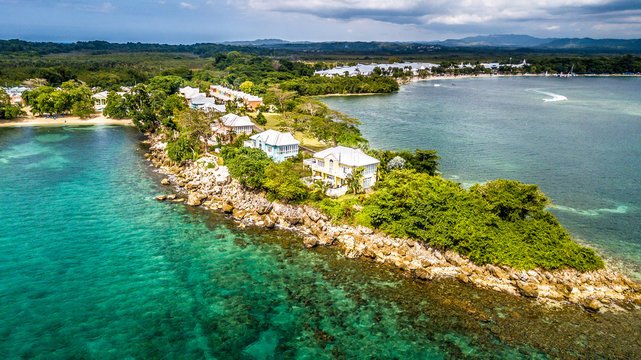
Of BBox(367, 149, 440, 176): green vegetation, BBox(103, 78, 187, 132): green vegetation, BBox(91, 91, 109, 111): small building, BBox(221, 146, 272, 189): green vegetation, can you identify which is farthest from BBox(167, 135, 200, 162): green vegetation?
BBox(91, 91, 109, 111): small building

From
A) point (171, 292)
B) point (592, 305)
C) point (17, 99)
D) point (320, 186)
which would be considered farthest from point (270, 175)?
point (17, 99)

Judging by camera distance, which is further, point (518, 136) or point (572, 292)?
point (518, 136)

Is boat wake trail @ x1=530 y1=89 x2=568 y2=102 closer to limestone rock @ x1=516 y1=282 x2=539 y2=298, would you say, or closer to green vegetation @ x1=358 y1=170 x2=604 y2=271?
green vegetation @ x1=358 y1=170 x2=604 y2=271

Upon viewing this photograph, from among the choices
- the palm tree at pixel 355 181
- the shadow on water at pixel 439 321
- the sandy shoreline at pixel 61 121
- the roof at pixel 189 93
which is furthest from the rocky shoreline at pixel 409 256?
the sandy shoreline at pixel 61 121

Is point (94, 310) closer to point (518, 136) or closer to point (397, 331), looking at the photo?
point (397, 331)

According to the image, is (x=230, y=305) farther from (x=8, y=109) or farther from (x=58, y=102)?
(x=8, y=109)

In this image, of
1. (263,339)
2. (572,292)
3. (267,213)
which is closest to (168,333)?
(263,339)
